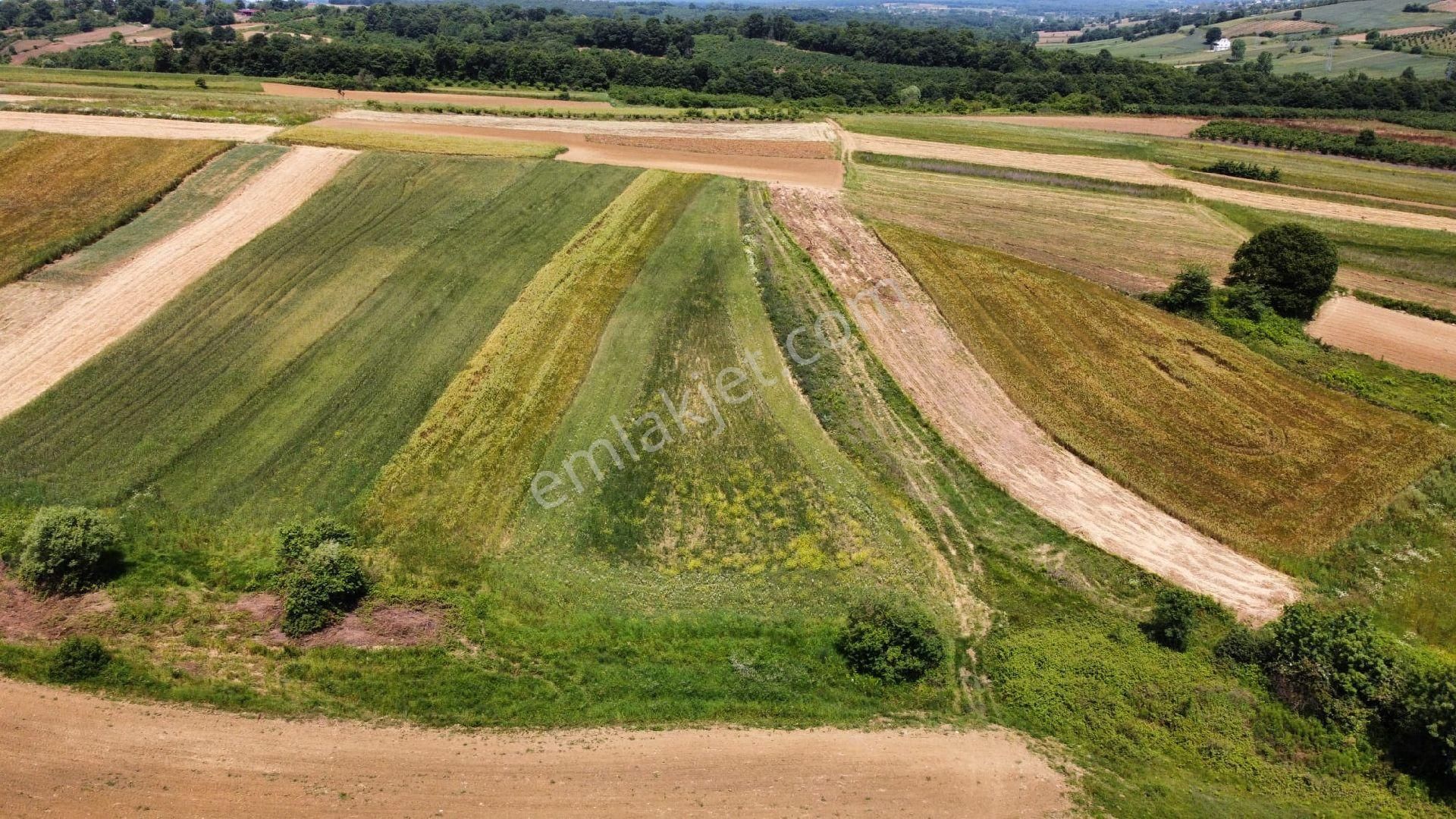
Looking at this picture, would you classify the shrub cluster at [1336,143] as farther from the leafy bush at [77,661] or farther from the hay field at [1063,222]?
the leafy bush at [77,661]

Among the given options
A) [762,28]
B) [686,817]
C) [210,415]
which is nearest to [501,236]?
[210,415]

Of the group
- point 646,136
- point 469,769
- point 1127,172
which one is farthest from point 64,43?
point 469,769

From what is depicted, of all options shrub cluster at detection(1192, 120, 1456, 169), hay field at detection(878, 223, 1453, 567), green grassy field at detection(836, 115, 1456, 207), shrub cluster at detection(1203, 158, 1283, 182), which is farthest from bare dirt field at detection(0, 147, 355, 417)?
shrub cluster at detection(1192, 120, 1456, 169)

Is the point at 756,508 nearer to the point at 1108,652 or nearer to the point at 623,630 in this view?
the point at 623,630

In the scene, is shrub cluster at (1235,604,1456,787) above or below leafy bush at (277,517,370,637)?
below

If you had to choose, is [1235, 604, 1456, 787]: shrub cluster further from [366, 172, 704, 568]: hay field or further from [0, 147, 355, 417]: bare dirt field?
[0, 147, 355, 417]: bare dirt field

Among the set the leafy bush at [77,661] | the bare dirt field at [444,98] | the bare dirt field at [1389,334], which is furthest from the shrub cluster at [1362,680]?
the bare dirt field at [444,98]
